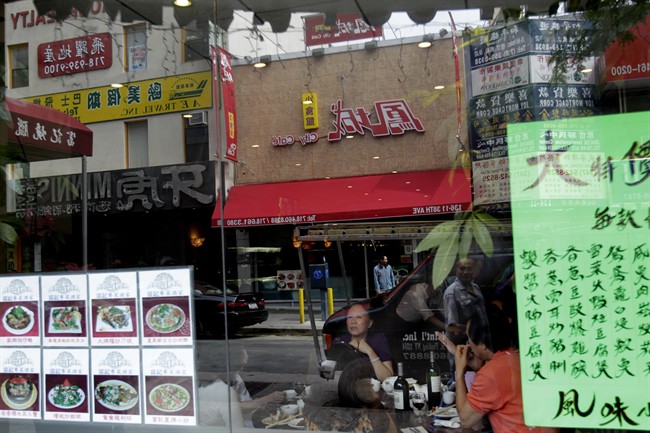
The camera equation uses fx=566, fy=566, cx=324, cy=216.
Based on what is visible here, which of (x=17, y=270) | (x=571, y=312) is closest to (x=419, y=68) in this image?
(x=571, y=312)

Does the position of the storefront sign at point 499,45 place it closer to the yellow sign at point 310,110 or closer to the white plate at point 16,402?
the yellow sign at point 310,110

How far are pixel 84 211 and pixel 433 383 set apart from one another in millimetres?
2245

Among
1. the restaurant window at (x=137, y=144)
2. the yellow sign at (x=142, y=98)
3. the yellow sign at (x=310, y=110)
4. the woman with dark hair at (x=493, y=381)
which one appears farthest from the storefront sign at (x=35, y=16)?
the woman with dark hair at (x=493, y=381)

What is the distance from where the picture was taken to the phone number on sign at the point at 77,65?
11.4 ft

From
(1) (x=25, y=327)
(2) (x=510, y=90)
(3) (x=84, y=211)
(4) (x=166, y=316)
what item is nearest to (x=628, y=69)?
(2) (x=510, y=90)

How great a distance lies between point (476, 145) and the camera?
293 centimetres

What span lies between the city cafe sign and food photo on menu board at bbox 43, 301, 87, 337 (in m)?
1.66

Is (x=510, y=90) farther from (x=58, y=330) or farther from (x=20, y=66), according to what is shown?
(x=20, y=66)

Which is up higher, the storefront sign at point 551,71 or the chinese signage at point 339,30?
the chinese signage at point 339,30

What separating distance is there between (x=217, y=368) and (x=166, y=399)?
324mm

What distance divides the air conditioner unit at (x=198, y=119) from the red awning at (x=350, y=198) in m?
0.44

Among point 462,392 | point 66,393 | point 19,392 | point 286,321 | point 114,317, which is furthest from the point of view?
point 19,392

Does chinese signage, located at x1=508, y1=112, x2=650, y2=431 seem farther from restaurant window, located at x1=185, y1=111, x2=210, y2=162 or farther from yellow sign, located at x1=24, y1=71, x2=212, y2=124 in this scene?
yellow sign, located at x1=24, y1=71, x2=212, y2=124

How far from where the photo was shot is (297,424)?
3.30m
